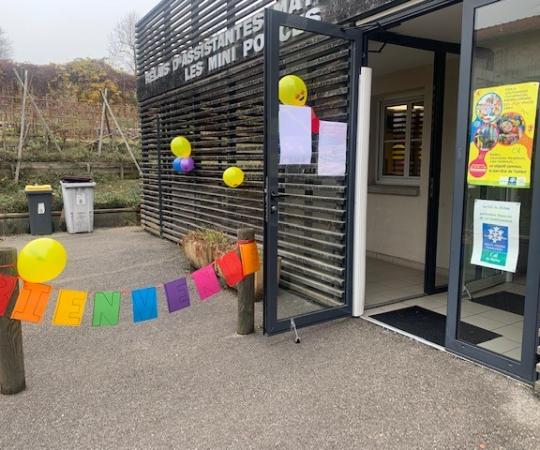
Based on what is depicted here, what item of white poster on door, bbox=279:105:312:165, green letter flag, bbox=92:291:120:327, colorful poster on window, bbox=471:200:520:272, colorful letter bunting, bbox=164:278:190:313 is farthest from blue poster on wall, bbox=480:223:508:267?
green letter flag, bbox=92:291:120:327

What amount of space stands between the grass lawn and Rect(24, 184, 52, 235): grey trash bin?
0.50 meters

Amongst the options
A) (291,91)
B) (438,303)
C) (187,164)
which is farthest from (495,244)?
(187,164)

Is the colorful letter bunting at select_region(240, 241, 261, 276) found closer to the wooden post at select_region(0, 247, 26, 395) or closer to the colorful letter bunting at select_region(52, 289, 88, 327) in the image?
the colorful letter bunting at select_region(52, 289, 88, 327)

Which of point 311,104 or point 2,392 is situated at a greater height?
point 311,104

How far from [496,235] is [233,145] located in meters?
3.61

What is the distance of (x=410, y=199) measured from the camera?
591 cm

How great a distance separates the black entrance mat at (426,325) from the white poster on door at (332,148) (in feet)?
4.47

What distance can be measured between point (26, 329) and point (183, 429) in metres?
2.26

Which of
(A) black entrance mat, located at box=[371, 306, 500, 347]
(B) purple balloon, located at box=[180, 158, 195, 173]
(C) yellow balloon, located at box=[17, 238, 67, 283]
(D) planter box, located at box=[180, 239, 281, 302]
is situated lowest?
(A) black entrance mat, located at box=[371, 306, 500, 347]

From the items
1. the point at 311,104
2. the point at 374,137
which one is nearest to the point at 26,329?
the point at 311,104

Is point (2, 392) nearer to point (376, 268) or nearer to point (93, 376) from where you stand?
point (93, 376)

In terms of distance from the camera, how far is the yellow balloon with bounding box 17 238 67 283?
2.57 m

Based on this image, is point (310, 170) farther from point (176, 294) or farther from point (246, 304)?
point (176, 294)

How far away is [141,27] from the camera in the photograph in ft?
28.8
